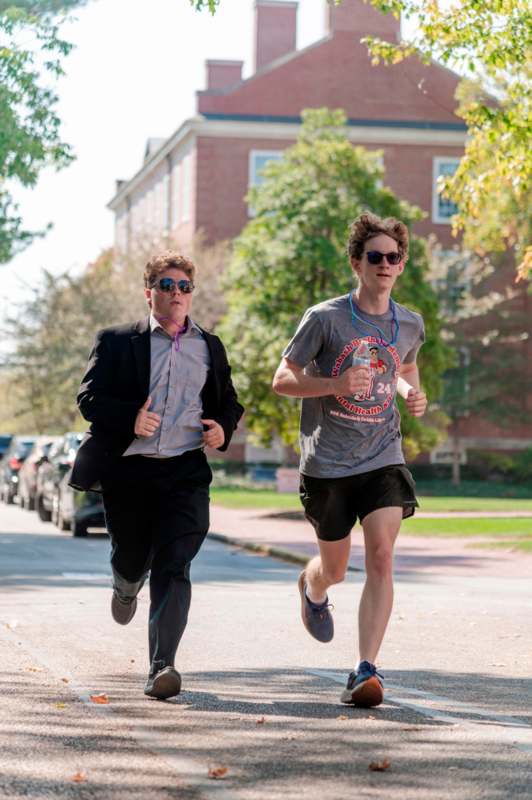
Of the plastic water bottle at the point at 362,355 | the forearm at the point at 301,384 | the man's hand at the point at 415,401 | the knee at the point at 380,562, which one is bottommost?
the knee at the point at 380,562

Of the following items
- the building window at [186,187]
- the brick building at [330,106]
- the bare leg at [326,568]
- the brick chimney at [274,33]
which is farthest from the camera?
the brick chimney at [274,33]

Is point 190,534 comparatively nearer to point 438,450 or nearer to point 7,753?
point 7,753

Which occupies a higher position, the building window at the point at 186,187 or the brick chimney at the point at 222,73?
the brick chimney at the point at 222,73

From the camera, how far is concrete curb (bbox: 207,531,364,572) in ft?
65.5

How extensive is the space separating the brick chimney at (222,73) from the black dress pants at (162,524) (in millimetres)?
54131

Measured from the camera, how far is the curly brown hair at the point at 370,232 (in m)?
7.81

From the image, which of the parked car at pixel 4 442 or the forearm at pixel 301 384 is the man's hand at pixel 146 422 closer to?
the forearm at pixel 301 384

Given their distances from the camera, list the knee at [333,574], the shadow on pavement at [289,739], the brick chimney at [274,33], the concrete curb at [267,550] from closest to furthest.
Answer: the shadow on pavement at [289,739] < the knee at [333,574] < the concrete curb at [267,550] < the brick chimney at [274,33]

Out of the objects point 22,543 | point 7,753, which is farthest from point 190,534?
point 22,543

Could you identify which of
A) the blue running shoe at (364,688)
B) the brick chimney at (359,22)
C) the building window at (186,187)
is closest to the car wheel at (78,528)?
the blue running shoe at (364,688)

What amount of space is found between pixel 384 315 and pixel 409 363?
0.39 metres

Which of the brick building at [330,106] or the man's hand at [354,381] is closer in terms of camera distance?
the man's hand at [354,381]

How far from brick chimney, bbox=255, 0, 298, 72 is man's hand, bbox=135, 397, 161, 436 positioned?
5451cm

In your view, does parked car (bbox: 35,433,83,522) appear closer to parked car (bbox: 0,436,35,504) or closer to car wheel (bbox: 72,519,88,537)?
car wheel (bbox: 72,519,88,537)
